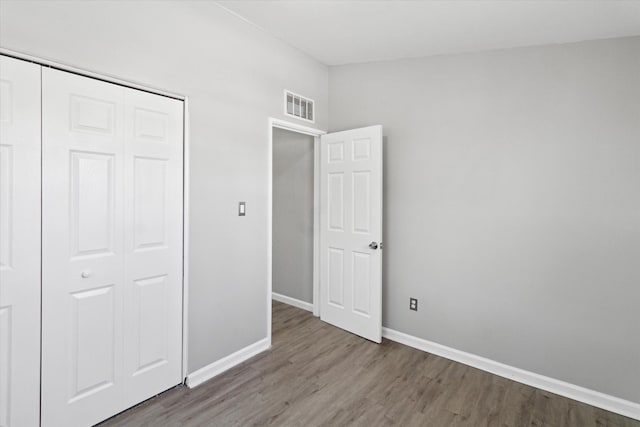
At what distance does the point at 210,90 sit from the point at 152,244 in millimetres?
1208

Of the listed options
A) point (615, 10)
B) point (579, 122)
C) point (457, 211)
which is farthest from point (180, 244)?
point (615, 10)

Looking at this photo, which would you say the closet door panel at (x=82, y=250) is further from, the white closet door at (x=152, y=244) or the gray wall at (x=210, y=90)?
the gray wall at (x=210, y=90)

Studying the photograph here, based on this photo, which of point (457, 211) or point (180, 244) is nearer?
point (180, 244)

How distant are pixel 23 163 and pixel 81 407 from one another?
4.65 feet

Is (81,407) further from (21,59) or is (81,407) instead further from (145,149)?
(21,59)

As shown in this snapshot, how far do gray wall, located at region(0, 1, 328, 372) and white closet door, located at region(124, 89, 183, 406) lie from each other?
12 cm

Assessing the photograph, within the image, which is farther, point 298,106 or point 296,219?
point 296,219

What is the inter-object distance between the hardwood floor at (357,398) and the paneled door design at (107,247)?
290 mm

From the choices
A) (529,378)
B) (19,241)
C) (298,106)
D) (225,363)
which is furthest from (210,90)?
(529,378)

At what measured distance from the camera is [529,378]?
2.57 meters

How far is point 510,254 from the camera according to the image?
2.66 meters

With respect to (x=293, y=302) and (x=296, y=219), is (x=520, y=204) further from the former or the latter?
(x=293, y=302)

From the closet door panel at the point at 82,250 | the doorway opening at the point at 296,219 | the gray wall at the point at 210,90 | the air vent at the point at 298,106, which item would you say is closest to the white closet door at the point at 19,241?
the closet door panel at the point at 82,250

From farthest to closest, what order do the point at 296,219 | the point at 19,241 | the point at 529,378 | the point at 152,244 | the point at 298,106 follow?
the point at 296,219, the point at 298,106, the point at 529,378, the point at 152,244, the point at 19,241
